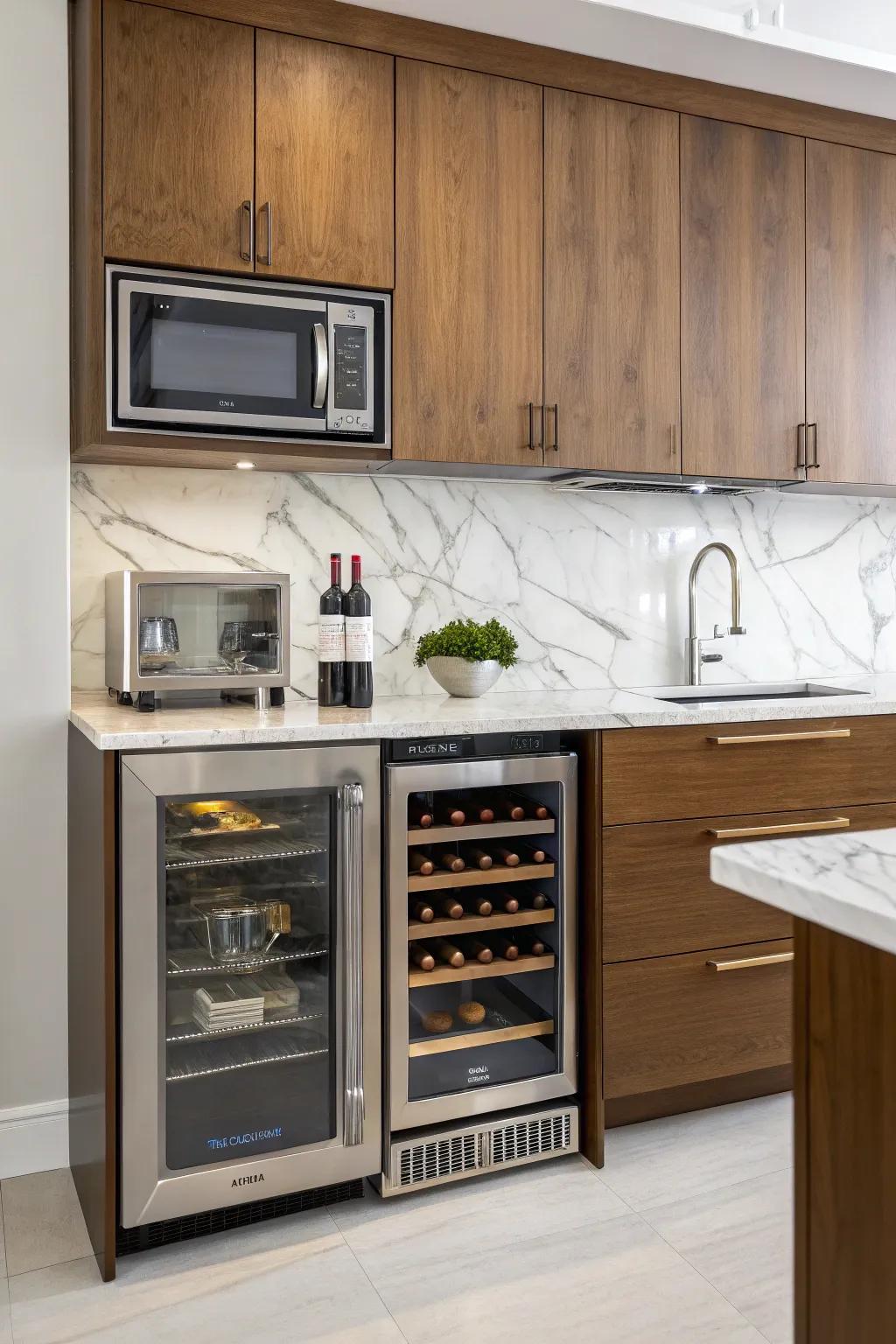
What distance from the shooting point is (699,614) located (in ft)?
10.5

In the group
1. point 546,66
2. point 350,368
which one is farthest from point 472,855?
point 546,66

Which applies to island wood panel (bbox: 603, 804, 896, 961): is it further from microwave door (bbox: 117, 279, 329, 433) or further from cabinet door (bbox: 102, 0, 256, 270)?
cabinet door (bbox: 102, 0, 256, 270)

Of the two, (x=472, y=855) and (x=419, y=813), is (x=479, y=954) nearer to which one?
(x=472, y=855)

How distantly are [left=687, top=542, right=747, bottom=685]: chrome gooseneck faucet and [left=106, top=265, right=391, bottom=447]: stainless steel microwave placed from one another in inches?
44.8

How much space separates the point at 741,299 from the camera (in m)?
2.79

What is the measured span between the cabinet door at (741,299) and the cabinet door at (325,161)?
33.5 inches

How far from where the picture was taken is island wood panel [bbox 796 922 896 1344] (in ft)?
2.80

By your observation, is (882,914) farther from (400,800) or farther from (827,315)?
(827,315)

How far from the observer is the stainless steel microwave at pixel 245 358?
85.1 inches

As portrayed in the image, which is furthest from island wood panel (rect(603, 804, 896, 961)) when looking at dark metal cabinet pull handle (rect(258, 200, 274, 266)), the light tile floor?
dark metal cabinet pull handle (rect(258, 200, 274, 266))

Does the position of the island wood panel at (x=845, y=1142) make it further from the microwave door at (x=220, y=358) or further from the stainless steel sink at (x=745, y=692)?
the stainless steel sink at (x=745, y=692)

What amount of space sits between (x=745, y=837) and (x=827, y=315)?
5.00 ft

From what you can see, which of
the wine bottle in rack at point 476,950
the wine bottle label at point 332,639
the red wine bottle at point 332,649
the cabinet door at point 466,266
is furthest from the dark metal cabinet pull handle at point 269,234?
the wine bottle in rack at point 476,950

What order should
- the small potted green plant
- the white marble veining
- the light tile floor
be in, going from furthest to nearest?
the small potted green plant
the light tile floor
the white marble veining
